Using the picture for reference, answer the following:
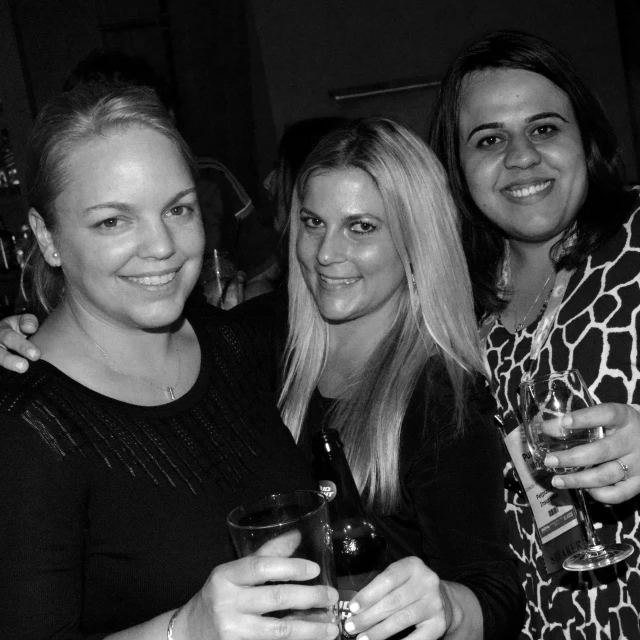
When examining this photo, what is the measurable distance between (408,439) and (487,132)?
82cm

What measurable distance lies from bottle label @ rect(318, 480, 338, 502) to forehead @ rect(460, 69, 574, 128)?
1.04 metres

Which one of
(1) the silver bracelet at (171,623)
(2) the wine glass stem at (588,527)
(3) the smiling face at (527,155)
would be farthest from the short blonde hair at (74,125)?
(2) the wine glass stem at (588,527)

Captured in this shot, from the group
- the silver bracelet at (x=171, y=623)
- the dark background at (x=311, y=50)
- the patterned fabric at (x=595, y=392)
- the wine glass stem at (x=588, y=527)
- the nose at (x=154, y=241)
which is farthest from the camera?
the dark background at (x=311, y=50)

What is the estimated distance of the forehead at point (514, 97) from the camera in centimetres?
192

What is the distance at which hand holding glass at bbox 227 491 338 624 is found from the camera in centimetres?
100

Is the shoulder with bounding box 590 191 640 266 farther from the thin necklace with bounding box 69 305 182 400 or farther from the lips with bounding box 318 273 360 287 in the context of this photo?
the thin necklace with bounding box 69 305 182 400

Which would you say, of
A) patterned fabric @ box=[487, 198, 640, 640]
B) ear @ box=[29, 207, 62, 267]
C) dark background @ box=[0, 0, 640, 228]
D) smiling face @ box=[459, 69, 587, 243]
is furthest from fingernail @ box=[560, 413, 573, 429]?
dark background @ box=[0, 0, 640, 228]

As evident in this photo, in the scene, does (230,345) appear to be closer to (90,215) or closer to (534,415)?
(90,215)

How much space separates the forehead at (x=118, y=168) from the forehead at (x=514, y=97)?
0.90 metres

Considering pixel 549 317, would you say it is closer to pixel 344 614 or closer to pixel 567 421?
pixel 567 421

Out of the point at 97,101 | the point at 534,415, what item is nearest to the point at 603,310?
the point at 534,415

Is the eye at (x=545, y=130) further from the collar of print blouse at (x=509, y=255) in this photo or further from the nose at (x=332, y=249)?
the nose at (x=332, y=249)

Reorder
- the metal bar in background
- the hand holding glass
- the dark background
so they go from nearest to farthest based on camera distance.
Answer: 1. the hand holding glass
2. the dark background
3. the metal bar in background

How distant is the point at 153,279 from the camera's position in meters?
1.48
